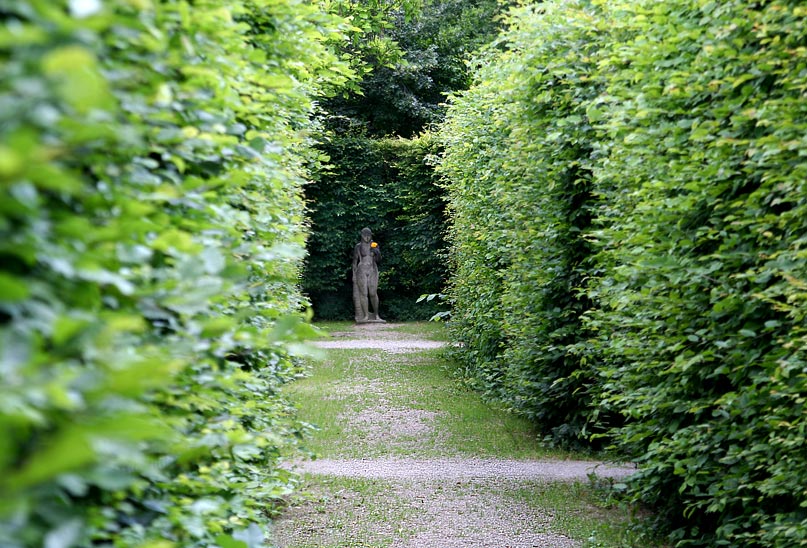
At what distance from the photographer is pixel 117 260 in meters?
1.50

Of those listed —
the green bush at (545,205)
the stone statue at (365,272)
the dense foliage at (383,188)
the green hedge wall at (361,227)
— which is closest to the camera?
the green bush at (545,205)

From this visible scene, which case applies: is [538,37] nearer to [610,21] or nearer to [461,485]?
[610,21]

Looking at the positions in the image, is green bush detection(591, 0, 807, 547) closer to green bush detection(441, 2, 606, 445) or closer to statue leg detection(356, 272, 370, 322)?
green bush detection(441, 2, 606, 445)

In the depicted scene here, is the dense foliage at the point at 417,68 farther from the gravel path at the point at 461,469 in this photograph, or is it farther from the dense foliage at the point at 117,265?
the dense foliage at the point at 117,265

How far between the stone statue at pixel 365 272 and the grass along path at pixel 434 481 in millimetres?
9324

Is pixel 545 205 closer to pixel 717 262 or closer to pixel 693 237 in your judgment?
pixel 693 237

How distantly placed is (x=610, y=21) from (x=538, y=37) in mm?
1157

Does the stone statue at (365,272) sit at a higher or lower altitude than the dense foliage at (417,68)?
lower

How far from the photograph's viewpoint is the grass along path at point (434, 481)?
215 inches

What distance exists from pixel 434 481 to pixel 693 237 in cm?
324

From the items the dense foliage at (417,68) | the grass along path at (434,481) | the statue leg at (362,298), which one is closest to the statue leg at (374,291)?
the statue leg at (362,298)

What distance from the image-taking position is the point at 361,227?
21.5 meters

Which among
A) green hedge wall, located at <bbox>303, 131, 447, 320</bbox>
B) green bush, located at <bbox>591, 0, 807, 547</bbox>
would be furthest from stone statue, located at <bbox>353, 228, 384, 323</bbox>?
green bush, located at <bbox>591, 0, 807, 547</bbox>

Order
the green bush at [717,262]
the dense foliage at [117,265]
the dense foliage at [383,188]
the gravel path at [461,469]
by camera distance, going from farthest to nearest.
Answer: the dense foliage at [383,188] < the gravel path at [461,469] < the green bush at [717,262] < the dense foliage at [117,265]
